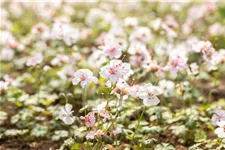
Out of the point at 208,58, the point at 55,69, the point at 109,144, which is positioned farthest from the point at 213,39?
the point at 55,69

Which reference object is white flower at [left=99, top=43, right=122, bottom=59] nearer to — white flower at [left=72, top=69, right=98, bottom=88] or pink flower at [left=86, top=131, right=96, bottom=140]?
white flower at [left=72, top=69, right=98, bottom=88]

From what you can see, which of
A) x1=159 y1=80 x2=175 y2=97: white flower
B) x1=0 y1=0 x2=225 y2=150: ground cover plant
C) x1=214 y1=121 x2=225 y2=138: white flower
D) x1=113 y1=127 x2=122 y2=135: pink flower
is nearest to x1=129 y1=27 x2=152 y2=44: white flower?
x1=0 y1=0 x2=225 y2=150: ground cover plant

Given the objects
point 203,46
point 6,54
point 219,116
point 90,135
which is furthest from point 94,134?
point 6,54

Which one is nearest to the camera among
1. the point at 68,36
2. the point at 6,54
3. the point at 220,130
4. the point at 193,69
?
the point at 220,130

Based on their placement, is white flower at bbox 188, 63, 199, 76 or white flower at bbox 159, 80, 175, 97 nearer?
white flower at bbox 188, 63, 199, 76

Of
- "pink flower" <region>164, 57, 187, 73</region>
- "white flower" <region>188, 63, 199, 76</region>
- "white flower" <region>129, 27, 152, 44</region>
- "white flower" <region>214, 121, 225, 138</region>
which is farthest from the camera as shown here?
"white flower" <region>129, 27, 152, 44</region>

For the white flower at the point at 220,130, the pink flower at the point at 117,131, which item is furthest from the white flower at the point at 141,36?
the white flower at the point at 220,130

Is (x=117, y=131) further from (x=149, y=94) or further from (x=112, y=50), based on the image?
(x=112, y=50)
